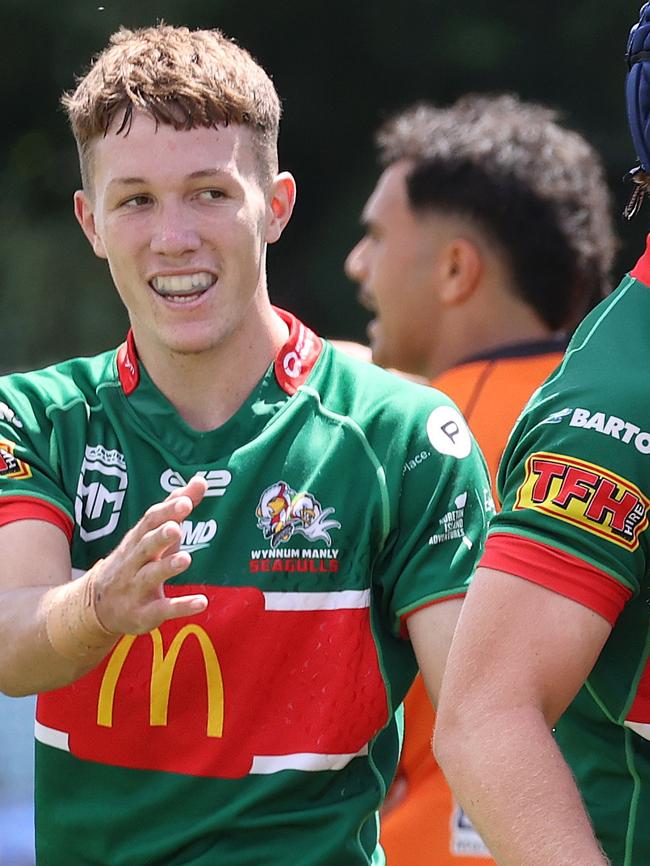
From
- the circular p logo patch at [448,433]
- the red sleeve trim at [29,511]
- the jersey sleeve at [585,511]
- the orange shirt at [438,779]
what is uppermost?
the jersey sleeve at [585,511]

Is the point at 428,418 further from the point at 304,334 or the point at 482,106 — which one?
the point at 482,106

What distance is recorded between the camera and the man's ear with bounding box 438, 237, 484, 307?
4.62m

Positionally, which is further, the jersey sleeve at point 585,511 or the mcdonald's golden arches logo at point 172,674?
the mcdonald's golden arches logo at point 172,674

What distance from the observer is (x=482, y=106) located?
5.03 m

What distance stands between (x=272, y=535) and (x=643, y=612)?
2.44ft

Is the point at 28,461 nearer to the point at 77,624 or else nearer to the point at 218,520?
the point at 218,520

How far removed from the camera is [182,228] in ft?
9.51

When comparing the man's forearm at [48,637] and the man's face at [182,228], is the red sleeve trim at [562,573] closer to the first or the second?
the man's forearm at [48,637]

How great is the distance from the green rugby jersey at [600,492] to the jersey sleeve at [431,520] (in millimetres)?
427

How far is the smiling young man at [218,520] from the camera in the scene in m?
2.81

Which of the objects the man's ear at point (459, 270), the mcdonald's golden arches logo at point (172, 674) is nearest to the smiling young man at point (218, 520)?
the mcdonald's golden arches logo at point (172, 674)

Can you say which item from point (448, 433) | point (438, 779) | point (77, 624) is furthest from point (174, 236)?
point (438, 779)

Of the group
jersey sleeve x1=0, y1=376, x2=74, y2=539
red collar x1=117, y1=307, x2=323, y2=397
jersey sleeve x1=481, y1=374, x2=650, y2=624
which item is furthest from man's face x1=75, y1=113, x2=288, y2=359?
jersey sleeve x1=481, y1=374, x2=650, y2=624

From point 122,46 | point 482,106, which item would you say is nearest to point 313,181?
point 482,106
